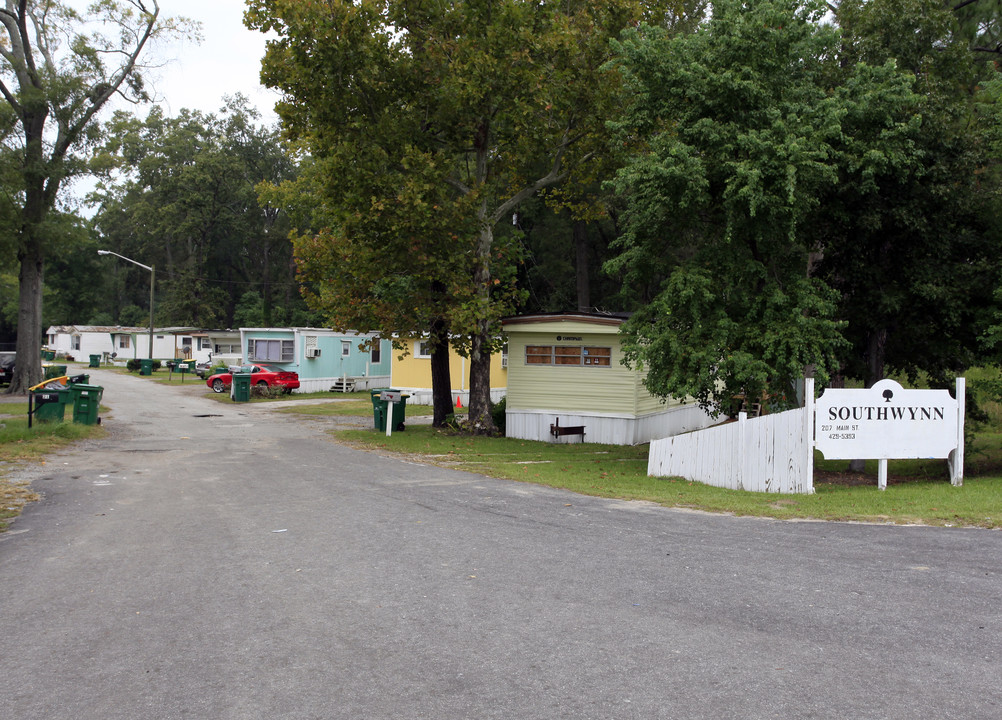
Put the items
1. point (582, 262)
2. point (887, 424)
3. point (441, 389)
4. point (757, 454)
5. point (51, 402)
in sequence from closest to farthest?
1. point (887, 424)
2. point (757, 454)
3. point (51, 402)
4. point (441, 389)
5. point (582, 262)

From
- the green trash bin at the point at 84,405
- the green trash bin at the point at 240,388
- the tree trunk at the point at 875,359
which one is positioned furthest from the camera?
the green trash bin at the point at 240,388

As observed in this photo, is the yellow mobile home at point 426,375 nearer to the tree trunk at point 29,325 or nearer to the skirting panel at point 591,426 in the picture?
the skirting panel at point 591,426

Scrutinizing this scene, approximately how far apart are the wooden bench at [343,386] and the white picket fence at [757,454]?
2547 cm

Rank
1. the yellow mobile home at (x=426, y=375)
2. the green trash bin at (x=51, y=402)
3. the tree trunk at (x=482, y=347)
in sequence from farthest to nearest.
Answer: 1. the yellow mobile home at (x=426, y=375)
2. the tree trunk at (x=482, y=347)
3. the green trash bin at (x=51, y=402)

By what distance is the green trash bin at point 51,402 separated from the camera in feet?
63.9

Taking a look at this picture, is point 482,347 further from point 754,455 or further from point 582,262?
point 582,262

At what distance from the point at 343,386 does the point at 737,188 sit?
1025 inches

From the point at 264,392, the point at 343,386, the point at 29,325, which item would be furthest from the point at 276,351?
the point at 29,325

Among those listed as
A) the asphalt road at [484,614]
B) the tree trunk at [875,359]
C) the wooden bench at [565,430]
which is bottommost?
the asphalt road at [484,614]

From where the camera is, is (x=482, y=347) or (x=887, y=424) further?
(x=482, y=347)

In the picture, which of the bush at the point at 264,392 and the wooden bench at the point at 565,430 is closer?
the wooden bench at the point at 565,430

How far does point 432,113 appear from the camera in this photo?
20422 mm

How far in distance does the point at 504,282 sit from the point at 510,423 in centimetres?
403

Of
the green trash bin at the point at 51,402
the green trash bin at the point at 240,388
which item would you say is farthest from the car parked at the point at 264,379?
the green trash bin at the point at 51,402
